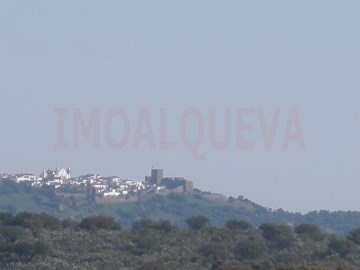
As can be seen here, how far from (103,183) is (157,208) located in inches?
414

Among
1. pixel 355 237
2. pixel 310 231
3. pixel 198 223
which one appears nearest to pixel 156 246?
pixel 198 223

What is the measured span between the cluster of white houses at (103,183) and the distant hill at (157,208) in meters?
1.47

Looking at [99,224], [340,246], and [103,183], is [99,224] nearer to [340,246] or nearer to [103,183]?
[340,246]

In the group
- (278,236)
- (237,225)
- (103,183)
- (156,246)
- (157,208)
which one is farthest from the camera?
(103,183)

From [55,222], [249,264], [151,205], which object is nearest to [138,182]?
[151,205]

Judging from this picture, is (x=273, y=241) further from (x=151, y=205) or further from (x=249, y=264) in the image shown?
(x=151, y=205)

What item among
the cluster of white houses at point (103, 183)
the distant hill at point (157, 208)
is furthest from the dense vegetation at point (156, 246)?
the cluster of white houses at point (103, 183)

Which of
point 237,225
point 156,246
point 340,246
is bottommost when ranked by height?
point 340,246

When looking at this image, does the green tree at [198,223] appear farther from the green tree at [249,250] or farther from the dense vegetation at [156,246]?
the green tree at [249,250]

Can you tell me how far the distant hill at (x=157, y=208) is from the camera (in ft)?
315

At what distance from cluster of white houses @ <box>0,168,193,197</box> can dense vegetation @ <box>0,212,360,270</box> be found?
199 feet

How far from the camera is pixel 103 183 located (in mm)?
111438

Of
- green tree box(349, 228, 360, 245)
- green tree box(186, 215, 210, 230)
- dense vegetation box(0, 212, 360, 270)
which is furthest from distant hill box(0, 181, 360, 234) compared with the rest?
dense vegetation box(0, 212, 360, 270)

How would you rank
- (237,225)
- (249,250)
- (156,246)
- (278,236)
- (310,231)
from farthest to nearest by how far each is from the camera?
(310,231) < (237,225) < (278,236) < (156,246) < (249,250)
